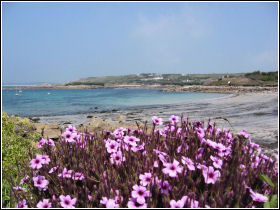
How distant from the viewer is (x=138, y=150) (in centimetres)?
252

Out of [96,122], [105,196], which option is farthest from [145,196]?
[96,122]

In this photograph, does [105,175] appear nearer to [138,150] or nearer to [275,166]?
[138,150]

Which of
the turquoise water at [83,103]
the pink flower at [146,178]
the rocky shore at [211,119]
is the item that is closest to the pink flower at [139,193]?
the pink flower at [146,178]

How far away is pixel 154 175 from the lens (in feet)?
6.39

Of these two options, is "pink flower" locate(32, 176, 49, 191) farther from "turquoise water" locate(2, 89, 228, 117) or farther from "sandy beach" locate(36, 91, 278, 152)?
"turquoise water" locate(2, 89, 228, 117)

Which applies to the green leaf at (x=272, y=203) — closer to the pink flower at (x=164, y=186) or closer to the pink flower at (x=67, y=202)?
the pink flower at (x=164, y=186)

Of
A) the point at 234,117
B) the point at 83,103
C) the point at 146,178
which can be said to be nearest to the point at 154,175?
the point at 146,178

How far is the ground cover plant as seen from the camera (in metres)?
1.81

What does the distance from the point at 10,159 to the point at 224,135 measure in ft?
11.8

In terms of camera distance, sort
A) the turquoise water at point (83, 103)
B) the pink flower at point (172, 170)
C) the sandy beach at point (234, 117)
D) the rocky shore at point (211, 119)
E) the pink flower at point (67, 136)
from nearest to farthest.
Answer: the pink flower at point (172, 170) → the pink flower at point (67, 136) → the rocky shore at point (211, 119) → the sandy beach at point (234, 117) → the turquoise water at point (83, 103)

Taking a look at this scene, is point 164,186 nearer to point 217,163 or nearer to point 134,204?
point 134,204

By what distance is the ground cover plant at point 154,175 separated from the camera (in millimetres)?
1813

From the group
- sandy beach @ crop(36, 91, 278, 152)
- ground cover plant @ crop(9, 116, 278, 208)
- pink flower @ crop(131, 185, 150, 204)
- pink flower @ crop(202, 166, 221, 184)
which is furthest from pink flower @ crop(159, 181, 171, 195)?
sandy beach @ crop(36, 91, 278, 152)

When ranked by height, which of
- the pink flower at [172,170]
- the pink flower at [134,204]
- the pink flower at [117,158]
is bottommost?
the pink flower at [134,204]
